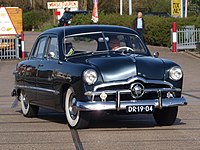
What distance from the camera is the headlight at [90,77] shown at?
10.1m

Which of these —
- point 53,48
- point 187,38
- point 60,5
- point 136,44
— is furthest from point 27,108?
point 60,5

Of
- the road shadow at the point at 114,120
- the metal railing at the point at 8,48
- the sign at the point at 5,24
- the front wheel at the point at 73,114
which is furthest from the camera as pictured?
the sign at the point at 5,24

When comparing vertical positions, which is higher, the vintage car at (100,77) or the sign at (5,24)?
the sign at (5,24)

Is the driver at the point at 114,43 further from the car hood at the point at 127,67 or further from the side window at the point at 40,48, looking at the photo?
the side window at the point at 40,48

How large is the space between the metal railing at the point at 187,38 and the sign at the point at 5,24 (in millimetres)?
7403

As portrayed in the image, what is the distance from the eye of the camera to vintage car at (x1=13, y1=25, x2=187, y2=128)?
1011 cm

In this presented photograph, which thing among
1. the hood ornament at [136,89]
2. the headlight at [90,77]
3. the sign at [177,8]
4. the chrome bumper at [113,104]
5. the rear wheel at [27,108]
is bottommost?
the rear wheel at [27,108]

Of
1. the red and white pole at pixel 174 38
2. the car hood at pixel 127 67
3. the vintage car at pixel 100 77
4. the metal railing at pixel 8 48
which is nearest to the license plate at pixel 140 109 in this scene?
the vintage car at pixel 100 77

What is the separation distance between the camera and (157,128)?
10797 mm

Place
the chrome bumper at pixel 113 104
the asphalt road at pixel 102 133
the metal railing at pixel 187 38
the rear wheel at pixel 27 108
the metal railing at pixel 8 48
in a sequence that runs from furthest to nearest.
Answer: the metal railing at pixel 187 38 → the metal railing at pixel 8 48 → the rear wheel at pixel 27 108 → the chrome bumper at pixel 113 104 → the asphalt road at pixel 102 133

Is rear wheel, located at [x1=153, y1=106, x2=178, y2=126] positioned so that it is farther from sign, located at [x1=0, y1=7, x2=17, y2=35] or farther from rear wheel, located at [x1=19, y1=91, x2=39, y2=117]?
sign, located at [x1=0, y1=7, x2=17, y2=35]

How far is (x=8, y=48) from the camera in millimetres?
29250

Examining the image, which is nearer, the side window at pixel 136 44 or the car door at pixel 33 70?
the side window at pixel 136 44

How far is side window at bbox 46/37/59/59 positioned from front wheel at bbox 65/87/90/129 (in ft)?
3.51
